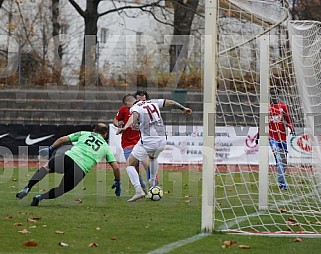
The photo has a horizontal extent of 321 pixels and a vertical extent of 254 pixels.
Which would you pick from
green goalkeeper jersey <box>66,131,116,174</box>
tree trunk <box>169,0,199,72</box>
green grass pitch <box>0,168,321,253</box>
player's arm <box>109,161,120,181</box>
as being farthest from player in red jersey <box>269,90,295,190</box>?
tree trunk <box>169,0,199,72</box>

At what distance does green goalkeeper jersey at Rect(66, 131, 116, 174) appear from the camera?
1277 centimetres

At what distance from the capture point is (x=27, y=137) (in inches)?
1062

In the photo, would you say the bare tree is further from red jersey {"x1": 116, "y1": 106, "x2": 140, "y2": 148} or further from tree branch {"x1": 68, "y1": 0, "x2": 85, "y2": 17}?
red jersey {"x1": 116, "y1": 106, "x2": 140, "y2": 148}

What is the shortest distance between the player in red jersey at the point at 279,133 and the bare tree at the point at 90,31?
1934 centimetres

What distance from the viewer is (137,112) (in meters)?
13.7

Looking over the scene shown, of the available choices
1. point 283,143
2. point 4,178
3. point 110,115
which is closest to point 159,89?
point 110,115

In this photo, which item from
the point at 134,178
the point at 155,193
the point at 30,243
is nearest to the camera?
the point at 30,243

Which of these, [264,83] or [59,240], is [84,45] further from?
[59,240]

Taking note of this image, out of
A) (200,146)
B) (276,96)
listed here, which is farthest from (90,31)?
(276,96)

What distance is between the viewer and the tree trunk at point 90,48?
34.7 metres

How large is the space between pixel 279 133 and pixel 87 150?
171 inches

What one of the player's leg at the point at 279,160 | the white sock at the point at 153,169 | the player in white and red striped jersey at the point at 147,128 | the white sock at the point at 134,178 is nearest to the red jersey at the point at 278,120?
the player's leg at the point at 279,160

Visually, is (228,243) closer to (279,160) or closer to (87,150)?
(87,150)

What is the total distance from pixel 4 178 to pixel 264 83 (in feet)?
27.5
